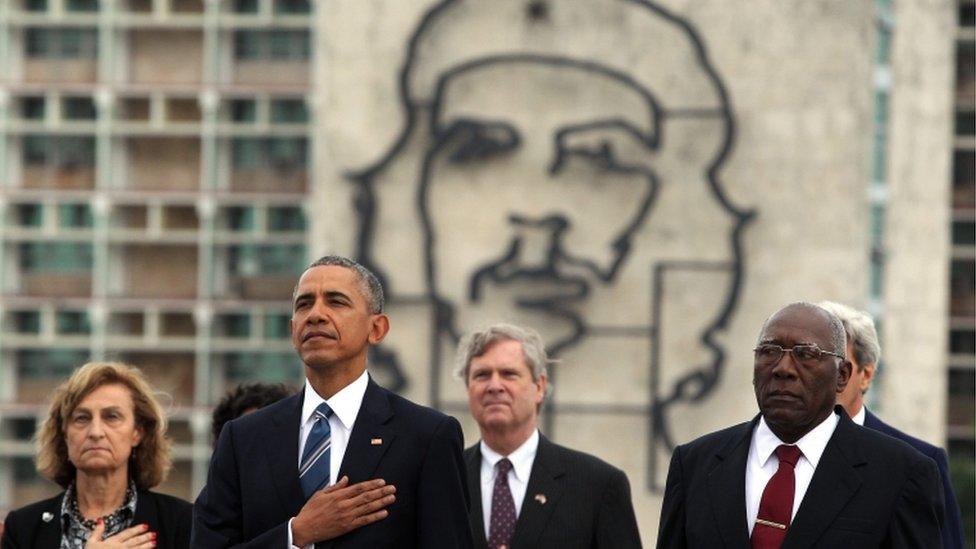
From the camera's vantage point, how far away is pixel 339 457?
250 inches

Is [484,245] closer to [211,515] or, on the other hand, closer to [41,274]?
[41,274]

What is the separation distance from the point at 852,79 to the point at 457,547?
103ft

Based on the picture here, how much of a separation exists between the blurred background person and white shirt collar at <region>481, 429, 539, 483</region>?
0.82 meters

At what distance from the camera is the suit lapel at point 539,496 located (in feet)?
26.3

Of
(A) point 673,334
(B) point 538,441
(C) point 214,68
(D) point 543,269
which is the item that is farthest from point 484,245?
(B) point 538,441

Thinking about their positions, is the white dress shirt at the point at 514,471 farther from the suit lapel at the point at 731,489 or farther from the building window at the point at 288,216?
the building window at the point at 288,216

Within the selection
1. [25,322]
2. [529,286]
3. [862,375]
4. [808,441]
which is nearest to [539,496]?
[862,375]

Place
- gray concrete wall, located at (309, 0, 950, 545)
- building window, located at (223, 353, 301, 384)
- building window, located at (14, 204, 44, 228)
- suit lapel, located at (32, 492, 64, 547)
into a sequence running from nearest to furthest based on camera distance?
1. suit lapel, located at (32, 492, 64, 547)
2. gray concrete wall, located at (309, 0, 950, 545)
3. building window, located at (223, 353, 301, 384)
4. building window, located at (14, 204, 44, 228)

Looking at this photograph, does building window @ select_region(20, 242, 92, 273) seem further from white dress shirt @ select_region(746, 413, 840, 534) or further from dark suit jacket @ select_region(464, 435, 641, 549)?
white dress shirt @ select_region(746, 413, 840, 534)

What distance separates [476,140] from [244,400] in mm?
29869

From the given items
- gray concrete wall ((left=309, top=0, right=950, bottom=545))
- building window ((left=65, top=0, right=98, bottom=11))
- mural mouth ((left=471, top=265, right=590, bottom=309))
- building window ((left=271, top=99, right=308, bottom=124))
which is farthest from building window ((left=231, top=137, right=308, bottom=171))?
mural mouth ((left=471, top=265, right=590, bottom=309))

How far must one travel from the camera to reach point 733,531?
6168 millimetres

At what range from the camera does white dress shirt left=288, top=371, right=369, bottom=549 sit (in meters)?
6.36

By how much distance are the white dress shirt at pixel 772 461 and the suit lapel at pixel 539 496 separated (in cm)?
183
